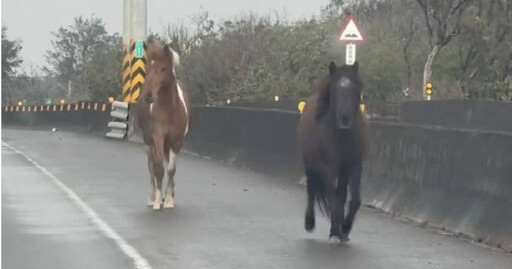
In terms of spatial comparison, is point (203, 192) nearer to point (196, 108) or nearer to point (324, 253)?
point (324, 253)

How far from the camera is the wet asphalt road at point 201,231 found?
10.7 m

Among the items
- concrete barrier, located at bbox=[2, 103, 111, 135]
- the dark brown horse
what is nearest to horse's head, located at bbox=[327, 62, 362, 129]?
the dark brown horse

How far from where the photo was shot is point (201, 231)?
12.8 meters

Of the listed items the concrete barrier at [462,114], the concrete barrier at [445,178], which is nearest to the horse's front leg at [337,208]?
the concrete barrier at [445,178]

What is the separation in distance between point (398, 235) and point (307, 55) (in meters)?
39.3

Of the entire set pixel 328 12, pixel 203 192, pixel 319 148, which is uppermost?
pixel 328 12

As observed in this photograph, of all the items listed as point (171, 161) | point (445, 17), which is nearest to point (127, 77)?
point (445, 17)

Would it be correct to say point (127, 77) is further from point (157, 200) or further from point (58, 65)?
point (58, 65)

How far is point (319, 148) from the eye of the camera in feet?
39.8

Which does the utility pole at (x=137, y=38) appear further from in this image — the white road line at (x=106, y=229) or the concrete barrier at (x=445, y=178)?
the concrete barrier at (x=445, y=178)

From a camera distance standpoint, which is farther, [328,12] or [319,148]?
[328,12]

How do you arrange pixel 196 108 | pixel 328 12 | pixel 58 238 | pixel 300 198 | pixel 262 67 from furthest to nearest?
pixel 328 12, pixel 262 67, pixel 196 108, pixel 300 198, pixel 58 238

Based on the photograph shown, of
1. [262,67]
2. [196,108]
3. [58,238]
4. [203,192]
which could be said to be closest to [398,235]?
[58,238]

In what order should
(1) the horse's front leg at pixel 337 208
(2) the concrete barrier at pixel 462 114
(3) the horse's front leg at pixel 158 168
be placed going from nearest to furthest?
(1) the horse's front leg at pixel 337 208 → (3) the horse's front leg at pixel 158 168 → (2) the concrete barrier at pixel 462 114
